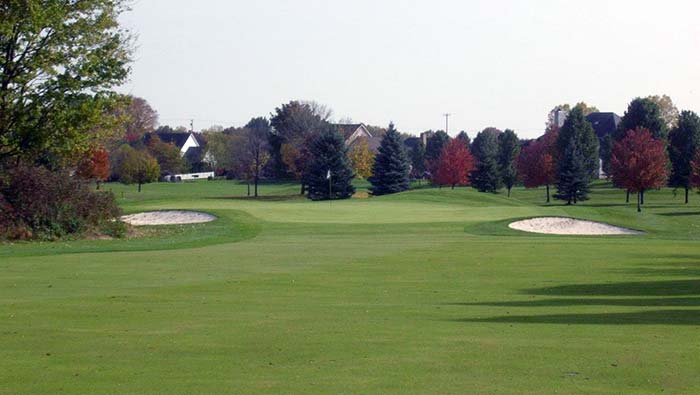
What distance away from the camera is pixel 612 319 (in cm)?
1595

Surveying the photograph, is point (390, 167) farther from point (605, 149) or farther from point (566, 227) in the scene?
point (605, 149)

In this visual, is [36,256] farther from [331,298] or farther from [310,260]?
[331,298]

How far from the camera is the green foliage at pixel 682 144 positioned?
3721 inches

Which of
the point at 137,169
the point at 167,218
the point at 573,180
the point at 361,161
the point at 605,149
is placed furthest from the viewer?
the point at 605,149

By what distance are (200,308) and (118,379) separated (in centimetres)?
655

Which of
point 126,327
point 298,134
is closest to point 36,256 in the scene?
point 126,327

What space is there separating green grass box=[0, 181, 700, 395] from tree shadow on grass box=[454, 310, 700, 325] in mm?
43

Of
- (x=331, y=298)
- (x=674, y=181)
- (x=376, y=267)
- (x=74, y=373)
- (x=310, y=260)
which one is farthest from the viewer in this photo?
(x=674, y=181)

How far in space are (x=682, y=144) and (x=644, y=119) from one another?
253 inches

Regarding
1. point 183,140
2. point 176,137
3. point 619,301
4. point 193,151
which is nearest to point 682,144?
point 619,301

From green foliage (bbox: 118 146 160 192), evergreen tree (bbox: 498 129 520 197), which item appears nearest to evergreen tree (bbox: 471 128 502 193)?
evergreen tree (bbox: 498 129 520 197)

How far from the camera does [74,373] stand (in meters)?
11.3

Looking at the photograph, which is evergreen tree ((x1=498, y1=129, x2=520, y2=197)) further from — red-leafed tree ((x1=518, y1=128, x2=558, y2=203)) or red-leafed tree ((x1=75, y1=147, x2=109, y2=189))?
red-leafed tree ((x1=75, y1=147, x2=109, y2=189))

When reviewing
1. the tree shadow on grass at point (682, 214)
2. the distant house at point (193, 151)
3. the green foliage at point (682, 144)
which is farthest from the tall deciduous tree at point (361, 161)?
the tree shadow on grass at point (682, 214)
